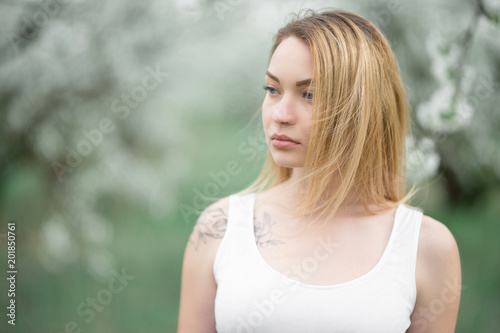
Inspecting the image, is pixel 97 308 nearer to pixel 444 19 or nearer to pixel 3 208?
pixel 3 208

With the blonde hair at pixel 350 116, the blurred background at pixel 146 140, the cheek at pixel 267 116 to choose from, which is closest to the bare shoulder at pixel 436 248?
the blonde hair at pixel 350 116

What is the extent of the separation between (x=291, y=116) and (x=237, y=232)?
1.15 ft

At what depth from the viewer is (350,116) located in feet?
3.60

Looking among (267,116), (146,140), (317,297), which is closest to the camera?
(317,297)

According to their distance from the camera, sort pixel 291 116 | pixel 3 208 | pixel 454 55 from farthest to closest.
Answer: pixel 3 208
pixel 454 55
pixel 291 116

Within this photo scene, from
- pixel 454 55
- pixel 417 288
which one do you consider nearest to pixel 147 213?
pixel 417 288

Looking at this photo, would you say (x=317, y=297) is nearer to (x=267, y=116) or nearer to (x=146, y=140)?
(x=267, y=116)

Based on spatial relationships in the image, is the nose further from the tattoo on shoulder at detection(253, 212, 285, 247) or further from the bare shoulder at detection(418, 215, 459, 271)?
the bare shoulder at detection(418, 215, 459, 271)

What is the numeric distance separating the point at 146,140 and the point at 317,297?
3.51 ft

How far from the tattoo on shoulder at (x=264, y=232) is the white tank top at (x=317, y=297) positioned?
0.03 m

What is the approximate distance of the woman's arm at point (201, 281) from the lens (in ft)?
3.93

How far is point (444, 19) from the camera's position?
1.74 meters

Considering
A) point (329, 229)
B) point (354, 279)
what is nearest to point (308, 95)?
point (329, 229)

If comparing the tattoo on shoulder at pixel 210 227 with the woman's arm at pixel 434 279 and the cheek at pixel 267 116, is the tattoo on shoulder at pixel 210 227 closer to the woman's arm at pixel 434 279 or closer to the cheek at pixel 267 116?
the cheek at pixel 267 116
